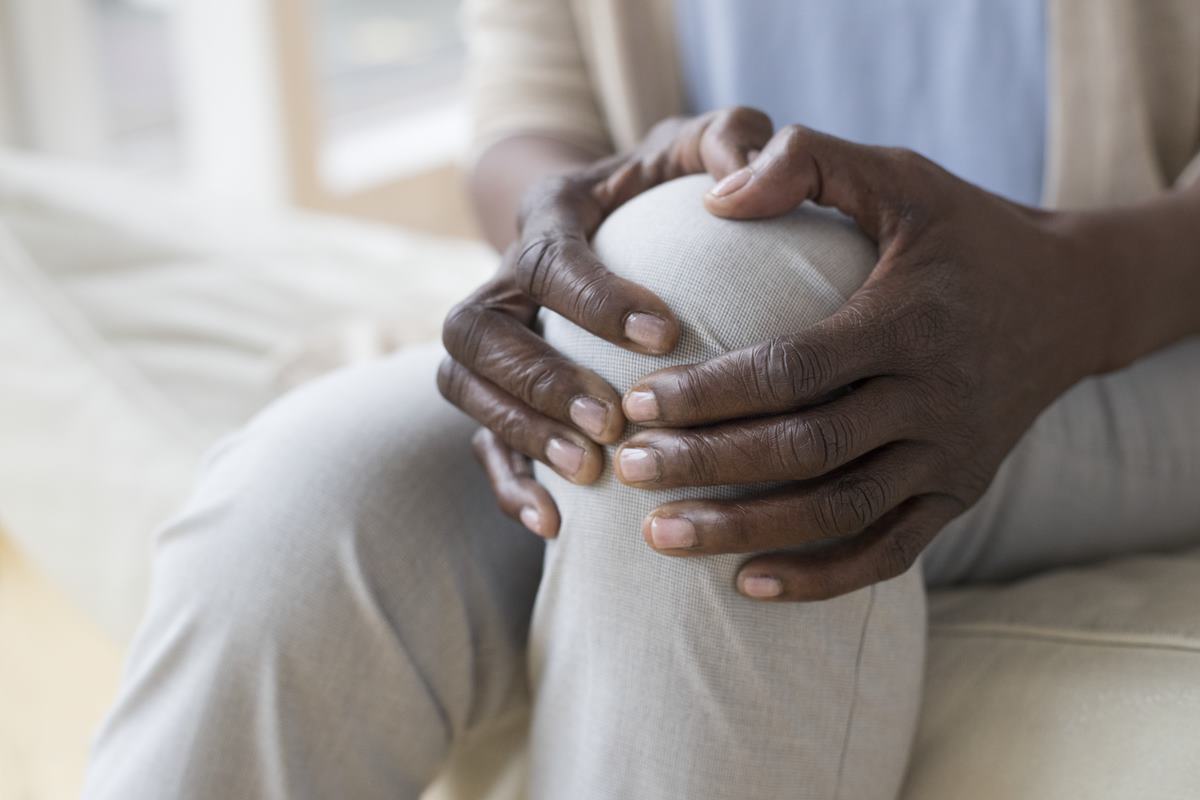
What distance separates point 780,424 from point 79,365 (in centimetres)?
70

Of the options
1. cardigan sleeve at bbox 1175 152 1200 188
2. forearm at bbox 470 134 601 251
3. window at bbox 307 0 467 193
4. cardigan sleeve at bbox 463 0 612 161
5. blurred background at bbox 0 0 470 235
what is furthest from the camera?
window at bbox 307 0 467 193

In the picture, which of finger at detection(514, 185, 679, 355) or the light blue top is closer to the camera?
finger at detection(514, 185, 679, 355)

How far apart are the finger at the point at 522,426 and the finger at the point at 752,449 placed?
20 millimetres

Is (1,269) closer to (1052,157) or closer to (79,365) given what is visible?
(79,365)

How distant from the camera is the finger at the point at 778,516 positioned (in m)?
0.47

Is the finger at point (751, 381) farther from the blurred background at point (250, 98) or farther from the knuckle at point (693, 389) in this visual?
the blurred background at point (250, 98)

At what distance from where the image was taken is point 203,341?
1023 millimetres

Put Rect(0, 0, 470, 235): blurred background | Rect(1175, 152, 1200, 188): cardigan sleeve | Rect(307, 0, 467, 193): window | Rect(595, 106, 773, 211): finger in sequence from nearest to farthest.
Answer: Rect(595, 106, 773, 211): finger
Rect(1175, 152, 1200, 188): cardigan sleeve
Rect(0, 0, 470, 235): blurred background
Rect(307, 0, 467, 193): window

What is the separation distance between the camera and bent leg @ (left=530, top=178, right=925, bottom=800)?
0.49m

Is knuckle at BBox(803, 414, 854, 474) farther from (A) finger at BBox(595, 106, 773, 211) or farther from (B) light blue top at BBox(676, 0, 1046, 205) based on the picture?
(B) light blue top at BBox(676, 0, 1046, 205)

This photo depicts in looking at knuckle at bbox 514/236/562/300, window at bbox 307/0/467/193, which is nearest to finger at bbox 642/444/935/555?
knuckle at bbox 514/236/562/300

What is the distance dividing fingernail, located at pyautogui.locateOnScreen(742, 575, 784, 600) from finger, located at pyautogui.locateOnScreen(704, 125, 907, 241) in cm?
17

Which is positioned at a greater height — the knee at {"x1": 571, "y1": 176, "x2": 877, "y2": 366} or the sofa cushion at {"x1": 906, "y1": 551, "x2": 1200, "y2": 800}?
the knee at {"x1": 571, "y1": 176, "x2": 877, "y2": 366}

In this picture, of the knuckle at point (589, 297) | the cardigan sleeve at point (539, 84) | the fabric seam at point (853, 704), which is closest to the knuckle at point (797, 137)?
the knuckle at point (589, 297)
